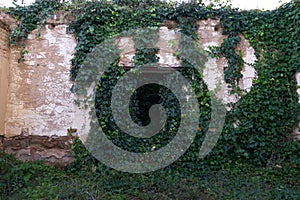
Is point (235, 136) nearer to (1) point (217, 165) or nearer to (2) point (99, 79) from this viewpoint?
(1) point (217, 165)

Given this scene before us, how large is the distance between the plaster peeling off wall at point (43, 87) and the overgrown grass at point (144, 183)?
718 millimetres

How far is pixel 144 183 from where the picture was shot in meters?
4.62

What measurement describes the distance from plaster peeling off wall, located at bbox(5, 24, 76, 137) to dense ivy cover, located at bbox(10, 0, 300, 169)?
0.84 ft

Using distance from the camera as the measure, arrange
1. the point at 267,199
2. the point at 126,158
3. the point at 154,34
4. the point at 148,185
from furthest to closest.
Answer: the point at 154,34 → the point at 126,158 → the point at 148,185 → the point at 267,199

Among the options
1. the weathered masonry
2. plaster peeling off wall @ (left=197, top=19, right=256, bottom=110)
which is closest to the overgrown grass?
the weathered masonry

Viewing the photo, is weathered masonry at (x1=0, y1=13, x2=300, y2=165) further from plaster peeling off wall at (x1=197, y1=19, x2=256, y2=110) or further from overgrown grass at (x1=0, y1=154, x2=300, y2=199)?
overgrown grass at (x1=0, y1=154, x2=300, y2=199)

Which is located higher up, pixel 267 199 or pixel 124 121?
pixel 124 121

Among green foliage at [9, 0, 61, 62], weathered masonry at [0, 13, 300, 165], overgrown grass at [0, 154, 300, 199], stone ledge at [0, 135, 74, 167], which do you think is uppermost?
green foliage at [9, 0, 61, 62]

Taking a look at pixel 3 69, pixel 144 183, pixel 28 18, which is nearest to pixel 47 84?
pixel 3 69

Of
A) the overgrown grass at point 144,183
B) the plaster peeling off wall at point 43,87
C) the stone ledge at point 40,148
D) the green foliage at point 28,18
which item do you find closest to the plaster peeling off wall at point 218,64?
the overgrown grass at point 144,183

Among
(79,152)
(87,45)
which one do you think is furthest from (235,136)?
(87,45)

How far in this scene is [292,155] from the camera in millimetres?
5328

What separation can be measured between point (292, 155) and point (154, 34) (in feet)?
11.3

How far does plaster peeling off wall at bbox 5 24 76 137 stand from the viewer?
18.3 feet
